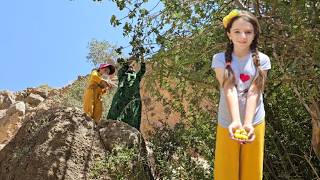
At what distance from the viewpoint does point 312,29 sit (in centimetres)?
477

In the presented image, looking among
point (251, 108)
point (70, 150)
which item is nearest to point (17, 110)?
point (70, 150)

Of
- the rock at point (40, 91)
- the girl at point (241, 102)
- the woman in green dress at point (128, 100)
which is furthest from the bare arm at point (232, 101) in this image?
the rock at point (40, 91)

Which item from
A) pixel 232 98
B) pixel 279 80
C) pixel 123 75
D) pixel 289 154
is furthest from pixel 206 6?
pixel 123 75

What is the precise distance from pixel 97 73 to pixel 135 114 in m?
0.98

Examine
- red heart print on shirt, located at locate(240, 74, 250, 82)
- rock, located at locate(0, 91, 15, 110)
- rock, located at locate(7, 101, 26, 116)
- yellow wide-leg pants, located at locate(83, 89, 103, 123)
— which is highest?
rock, located at locate(0, 91, 15, 110)

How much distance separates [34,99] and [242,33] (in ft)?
77.4

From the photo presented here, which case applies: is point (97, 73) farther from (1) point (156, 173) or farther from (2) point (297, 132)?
(2) point (297, 132)

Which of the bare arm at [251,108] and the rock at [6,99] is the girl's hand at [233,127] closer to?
the bare arm at [251,108]

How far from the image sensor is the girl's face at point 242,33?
3.37 metres

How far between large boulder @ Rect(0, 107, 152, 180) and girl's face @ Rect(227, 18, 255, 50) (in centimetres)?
327

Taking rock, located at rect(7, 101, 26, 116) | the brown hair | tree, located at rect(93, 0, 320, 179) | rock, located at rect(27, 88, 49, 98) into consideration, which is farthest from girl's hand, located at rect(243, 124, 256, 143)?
rock, located at rect(27, 88, 49, 98)

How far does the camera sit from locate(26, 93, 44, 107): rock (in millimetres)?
25734

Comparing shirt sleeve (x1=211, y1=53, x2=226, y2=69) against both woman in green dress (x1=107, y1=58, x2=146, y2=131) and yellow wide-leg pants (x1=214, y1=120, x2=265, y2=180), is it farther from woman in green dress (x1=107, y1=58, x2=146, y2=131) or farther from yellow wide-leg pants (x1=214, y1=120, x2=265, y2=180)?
woman in green dress (x1=107, y1=58, x2=146, y2=131)

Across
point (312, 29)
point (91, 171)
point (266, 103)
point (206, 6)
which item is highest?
point (206, 6)
